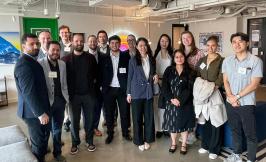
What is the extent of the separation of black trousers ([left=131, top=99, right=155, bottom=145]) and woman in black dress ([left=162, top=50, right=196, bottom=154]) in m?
0.25

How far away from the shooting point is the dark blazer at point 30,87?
7.65 ft

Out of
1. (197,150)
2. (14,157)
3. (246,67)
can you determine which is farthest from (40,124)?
(246,67)

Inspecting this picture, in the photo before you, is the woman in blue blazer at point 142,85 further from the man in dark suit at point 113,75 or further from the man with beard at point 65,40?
the man with beard at point 65,40

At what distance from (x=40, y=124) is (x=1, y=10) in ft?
16.9

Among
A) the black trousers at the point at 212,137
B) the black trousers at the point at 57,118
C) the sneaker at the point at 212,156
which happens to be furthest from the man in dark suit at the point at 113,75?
the sneaker at the point at 212,156

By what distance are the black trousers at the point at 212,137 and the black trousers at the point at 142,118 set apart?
2.35 ft

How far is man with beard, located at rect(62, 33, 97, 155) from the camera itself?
3039 mm

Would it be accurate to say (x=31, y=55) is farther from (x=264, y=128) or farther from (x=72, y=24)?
(x=72, y=24)

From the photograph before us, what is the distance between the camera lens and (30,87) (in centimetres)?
234

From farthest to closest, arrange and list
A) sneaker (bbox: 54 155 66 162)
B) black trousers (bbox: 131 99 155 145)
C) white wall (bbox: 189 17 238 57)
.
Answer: white wall (bbox: 189 17 238 57) → black trousers (bbox: 131 99 155 145) → sneaker (bbox: 54 155 66 162)

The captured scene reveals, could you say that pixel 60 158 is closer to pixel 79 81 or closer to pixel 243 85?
pixel 79 81

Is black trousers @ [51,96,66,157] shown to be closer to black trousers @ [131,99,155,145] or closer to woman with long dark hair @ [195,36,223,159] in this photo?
black trousers @ [131,99,155,145]

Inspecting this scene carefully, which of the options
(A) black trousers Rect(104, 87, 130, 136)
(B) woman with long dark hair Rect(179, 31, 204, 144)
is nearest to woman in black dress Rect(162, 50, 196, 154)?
(B) woman with long dark hair Rect(179, 31, 204, 144)

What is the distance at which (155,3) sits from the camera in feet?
21.5
